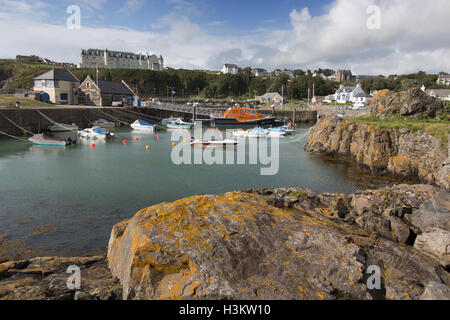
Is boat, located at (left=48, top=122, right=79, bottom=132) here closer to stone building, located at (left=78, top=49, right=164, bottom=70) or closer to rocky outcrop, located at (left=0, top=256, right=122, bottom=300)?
rocky outcrop, located at (left=0, top=256, right=122, bottom=300)

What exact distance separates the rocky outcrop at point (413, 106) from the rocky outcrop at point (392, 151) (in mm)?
4842

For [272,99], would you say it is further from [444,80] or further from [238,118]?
[444,80]

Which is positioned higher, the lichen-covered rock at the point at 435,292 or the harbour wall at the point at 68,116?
the harbour wall at the point at 68,116

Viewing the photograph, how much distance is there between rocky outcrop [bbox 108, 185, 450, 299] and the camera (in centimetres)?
443

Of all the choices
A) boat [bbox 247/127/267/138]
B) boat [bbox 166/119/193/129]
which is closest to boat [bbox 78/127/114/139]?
boat [bbox 166/119/193/129]

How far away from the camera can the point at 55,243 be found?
33.6ft

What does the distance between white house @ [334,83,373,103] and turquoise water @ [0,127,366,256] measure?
6267 centimetres

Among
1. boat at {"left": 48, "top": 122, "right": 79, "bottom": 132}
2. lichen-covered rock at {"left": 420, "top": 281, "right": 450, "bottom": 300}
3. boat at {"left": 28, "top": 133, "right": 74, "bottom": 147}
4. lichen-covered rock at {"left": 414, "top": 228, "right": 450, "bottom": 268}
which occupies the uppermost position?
boat at {"left": 48, "top": 122, "right": 79, "bottom": 132}

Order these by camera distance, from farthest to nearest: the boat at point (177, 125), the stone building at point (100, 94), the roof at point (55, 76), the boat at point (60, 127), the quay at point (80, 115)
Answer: the stone building at point (100, 94), the roof at point (55, 76), the boat at point (177, 125), the boat at point (60, 127), the quay at point (80, 115)

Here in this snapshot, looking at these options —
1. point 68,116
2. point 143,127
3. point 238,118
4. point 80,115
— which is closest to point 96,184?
point 143,127

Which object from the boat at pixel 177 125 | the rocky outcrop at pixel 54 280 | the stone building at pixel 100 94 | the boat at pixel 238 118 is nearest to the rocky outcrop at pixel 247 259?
the rocky outcrop at pixel 54 280

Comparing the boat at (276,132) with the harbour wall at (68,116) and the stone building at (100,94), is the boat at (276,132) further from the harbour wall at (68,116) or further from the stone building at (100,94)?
the stone building at (100,94)

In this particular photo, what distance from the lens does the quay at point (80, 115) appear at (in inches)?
1460
